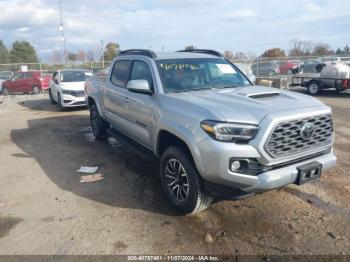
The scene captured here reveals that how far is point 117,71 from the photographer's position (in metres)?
6.27

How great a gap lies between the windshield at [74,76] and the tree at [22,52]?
45.1 metres

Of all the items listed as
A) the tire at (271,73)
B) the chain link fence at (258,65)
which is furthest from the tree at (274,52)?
the tire at (271,73)

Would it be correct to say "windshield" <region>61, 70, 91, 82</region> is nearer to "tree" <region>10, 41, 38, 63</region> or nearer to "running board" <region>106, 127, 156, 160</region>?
"running board" <region>106, 127, 156, 160</region>

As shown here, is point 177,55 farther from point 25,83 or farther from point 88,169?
point 25,83

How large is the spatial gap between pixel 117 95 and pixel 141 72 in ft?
2.99

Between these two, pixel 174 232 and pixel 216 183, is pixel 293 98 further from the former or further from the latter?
pixel 174 232

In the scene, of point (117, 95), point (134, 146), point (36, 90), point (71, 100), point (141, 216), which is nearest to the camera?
point (141, 216)

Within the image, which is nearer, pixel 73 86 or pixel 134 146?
pixel 134 146

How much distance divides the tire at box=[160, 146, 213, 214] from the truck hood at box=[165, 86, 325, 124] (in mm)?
603

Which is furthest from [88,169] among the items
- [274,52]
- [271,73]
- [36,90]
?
[274,52]

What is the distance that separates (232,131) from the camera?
3449 millimetres

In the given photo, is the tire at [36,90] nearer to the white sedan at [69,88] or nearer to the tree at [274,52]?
the white sedan at [69,88]

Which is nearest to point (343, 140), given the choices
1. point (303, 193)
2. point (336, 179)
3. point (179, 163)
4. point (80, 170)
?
point (336, 179)

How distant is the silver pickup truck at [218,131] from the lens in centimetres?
344
